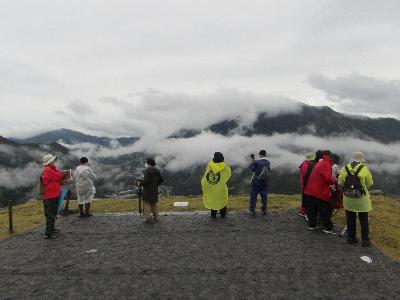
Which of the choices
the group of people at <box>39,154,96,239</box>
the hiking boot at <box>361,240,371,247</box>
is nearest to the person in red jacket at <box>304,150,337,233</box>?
the hiking boot at <box>361,240,371,247</box>

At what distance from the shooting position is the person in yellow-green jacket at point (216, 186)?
61.9ft

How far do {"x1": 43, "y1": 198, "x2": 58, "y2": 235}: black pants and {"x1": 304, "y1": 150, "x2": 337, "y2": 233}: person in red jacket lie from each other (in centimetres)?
1057

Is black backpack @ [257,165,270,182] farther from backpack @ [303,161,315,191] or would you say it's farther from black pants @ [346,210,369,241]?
black pants @ [346,210,369,241]

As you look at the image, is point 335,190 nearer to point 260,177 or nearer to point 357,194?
point 357,194

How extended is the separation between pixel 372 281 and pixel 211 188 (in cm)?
967

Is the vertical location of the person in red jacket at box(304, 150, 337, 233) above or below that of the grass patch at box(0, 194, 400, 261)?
above

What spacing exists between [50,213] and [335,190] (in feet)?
38.6

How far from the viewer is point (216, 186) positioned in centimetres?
1898

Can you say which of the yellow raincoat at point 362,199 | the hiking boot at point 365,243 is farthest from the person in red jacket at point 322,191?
the hiking boot at point 365,243

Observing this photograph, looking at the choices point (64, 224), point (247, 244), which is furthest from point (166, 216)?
point (247, 244)

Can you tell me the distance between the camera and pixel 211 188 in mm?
19016

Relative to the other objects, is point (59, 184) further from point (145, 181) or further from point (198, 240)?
point (198, 240)

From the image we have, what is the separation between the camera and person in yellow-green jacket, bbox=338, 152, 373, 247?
13.8 m

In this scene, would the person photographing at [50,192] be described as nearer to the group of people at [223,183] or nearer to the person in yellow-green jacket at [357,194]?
the group of people at [223,183]
